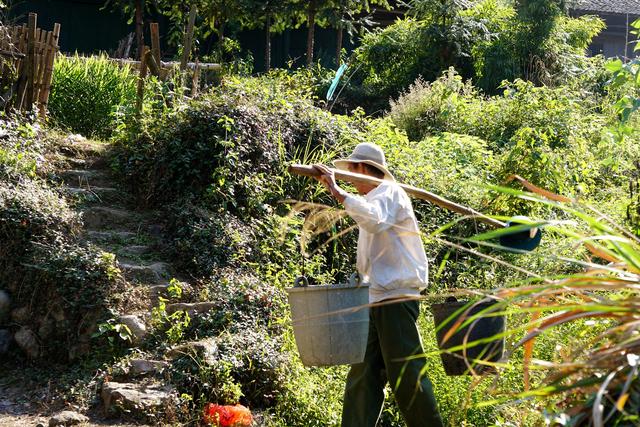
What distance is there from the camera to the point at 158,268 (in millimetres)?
8289

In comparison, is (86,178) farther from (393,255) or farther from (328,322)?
(328,322)

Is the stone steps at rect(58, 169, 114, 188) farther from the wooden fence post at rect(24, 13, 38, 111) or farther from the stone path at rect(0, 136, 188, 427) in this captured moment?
the wooden fence post at rect(24, 13, 38, 111)

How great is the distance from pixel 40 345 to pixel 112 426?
5.24 feet

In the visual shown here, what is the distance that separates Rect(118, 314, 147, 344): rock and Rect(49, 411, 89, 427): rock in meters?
1.05

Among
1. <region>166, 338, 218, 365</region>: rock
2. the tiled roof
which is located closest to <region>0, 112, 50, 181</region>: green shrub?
<region>166, 338, 218, 365</region>: rock

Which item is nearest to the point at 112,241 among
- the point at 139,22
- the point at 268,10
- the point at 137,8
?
the point at 268,10

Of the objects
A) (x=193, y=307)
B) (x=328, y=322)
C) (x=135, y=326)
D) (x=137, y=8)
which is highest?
(x=137, y=8)

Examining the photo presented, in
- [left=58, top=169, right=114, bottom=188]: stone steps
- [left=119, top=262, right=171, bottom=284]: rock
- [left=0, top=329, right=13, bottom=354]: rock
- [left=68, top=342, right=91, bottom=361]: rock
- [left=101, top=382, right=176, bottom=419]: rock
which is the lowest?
[left=0, top=329, right=13, bottom=354]: rock

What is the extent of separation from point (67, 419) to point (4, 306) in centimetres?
201

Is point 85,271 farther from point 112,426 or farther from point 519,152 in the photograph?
point 519,152

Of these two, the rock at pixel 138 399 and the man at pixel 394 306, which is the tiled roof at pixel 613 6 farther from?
the man at pixel 394 306

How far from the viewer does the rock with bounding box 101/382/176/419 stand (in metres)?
6.49

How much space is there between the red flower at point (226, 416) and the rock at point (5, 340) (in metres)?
2.25

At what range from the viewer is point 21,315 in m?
7.92
